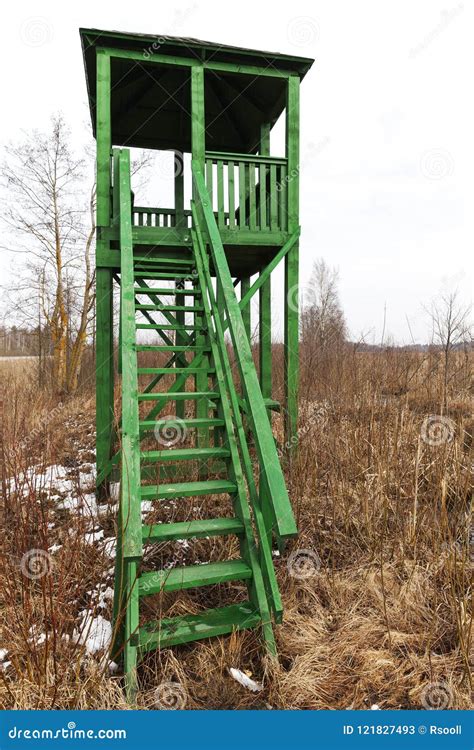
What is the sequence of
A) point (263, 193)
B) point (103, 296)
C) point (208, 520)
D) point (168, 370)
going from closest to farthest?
A: point (208, 520)
point (168, 370)
point (103, 296)
point (263, 193)

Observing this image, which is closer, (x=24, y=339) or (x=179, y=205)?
(x=179, y=205)

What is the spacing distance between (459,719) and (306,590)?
4.08 feet

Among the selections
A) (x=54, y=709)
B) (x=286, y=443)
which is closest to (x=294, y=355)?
(x=286, y=443)

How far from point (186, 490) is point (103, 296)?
294 cm

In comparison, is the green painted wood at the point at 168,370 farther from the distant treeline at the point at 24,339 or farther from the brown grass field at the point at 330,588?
the distant treeline at the point at 24,339

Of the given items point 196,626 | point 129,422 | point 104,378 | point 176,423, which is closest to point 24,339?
point 104,378

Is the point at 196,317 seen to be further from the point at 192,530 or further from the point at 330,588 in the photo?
the point at 330,588

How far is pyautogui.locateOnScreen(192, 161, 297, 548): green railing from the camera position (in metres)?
2.40

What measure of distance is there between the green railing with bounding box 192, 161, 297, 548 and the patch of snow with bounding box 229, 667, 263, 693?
843mm

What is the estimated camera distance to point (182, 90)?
635 cm

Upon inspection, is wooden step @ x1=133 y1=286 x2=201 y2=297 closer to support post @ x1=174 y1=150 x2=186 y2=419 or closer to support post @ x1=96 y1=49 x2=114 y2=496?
support post @ x1=96 y1=49 x2=114 y2=496

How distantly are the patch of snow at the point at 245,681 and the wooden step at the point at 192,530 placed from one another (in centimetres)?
81

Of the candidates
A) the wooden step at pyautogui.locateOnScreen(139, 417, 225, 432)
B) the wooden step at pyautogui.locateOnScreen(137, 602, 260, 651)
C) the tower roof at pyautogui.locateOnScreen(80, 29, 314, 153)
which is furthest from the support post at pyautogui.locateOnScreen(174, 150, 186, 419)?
the wooden step at pyautogui.locateOnScreen(137, 602, 260, 651)

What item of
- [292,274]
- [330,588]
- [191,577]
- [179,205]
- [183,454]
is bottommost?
[330,588]
